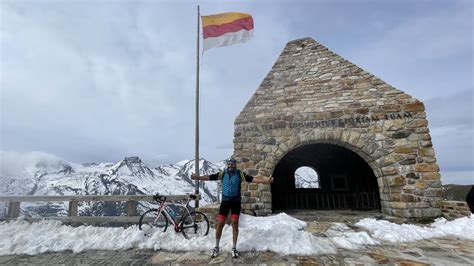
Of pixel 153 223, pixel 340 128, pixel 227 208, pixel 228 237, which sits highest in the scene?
pixel 340 128

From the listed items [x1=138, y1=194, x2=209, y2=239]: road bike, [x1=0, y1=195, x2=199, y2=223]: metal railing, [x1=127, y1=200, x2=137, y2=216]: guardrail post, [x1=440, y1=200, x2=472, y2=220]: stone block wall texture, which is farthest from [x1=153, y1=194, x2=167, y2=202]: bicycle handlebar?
[x1=440, y1=200, x2=472, y2=220]: stone block wall texture

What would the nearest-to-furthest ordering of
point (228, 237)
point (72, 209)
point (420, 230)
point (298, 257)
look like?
point (298, 257), point (228, 237), point (420, 230), point (72, 209)

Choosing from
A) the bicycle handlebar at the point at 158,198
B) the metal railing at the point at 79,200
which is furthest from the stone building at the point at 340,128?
the metal railing at the point at 79,200

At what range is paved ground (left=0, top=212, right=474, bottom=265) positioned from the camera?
13.8 feet

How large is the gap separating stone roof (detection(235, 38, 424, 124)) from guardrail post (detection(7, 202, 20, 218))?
8004 millimetres

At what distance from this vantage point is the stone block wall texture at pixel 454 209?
6715 mm

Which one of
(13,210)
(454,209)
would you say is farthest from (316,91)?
(13,210)

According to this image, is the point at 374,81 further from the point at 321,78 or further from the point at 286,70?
the point at 286,70

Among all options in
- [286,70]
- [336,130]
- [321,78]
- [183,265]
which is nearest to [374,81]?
[321,78]

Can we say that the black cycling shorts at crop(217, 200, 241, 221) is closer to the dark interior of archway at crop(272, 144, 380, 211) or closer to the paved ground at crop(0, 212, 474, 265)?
the paved ground at crop(0, 212, 474, 265)

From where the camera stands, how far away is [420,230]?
20.1ft

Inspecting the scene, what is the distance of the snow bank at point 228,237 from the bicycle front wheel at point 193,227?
0.22 m

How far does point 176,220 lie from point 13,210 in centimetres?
561

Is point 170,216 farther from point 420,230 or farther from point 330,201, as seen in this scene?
point 330,201
